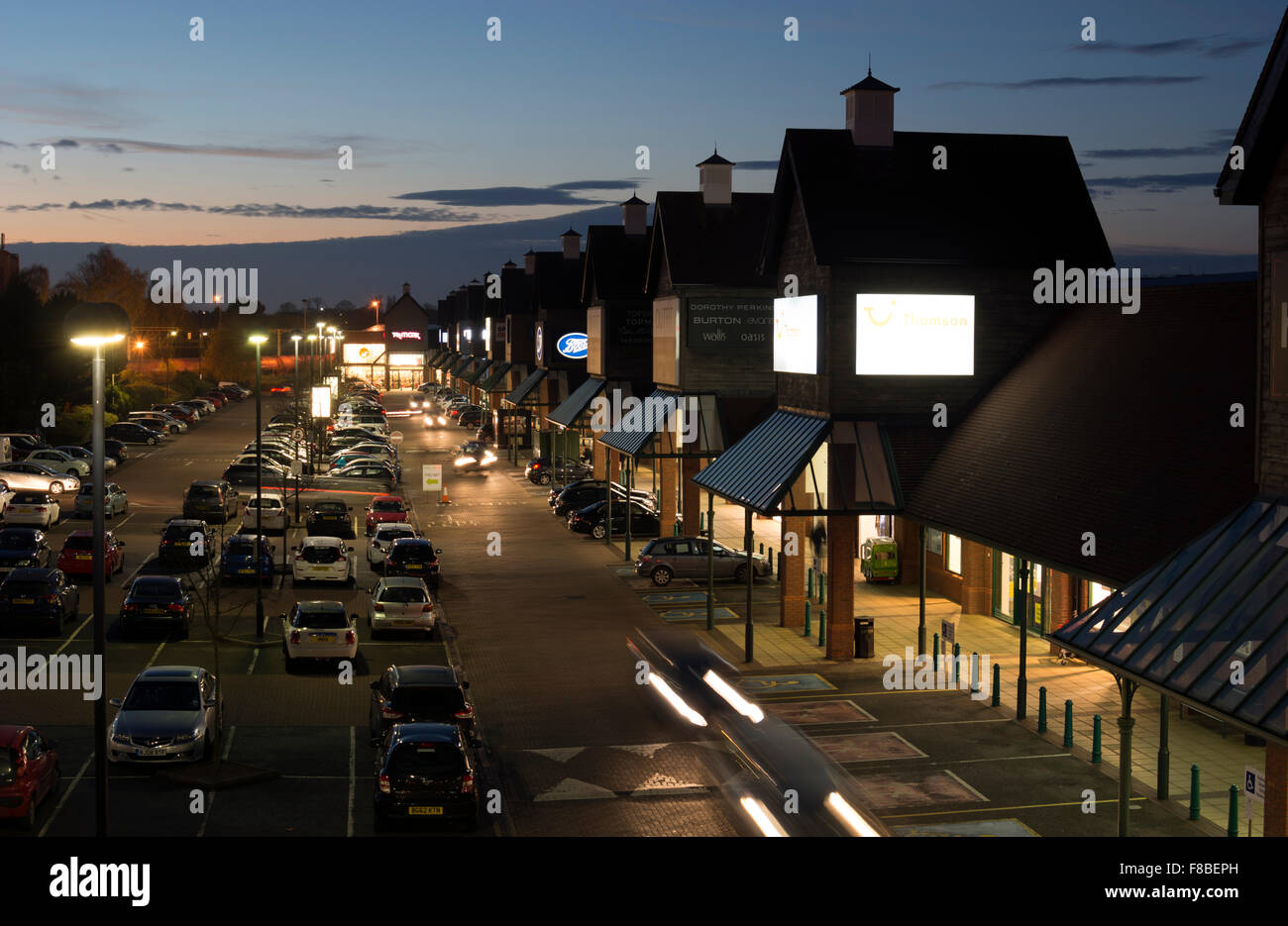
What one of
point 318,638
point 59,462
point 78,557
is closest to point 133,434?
point 59,462

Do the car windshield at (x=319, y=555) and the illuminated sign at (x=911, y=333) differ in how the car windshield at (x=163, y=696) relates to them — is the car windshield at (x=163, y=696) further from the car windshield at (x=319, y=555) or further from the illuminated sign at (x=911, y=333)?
the car windshield at (x=319, y=555)

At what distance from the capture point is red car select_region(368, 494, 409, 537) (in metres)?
51.8

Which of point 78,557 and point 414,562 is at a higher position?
point 78,557

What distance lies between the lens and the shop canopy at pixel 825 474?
101 feet

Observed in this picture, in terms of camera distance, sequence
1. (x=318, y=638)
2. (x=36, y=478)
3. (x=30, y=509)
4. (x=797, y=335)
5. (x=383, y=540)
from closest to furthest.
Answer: (x=318, y=638)
(x=797, y=335)
(x=383, y=540)
(x=30, y=509)
(x=36, y=478)

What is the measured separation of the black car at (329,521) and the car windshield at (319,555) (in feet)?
30.4

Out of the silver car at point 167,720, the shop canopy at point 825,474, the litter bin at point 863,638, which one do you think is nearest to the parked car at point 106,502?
the shop canopy at point 825,474

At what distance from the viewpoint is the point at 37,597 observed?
108 feet

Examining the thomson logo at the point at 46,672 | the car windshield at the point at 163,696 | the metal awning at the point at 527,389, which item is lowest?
the thomson logo at the point at 46,672

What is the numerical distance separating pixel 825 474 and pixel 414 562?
15.2m
